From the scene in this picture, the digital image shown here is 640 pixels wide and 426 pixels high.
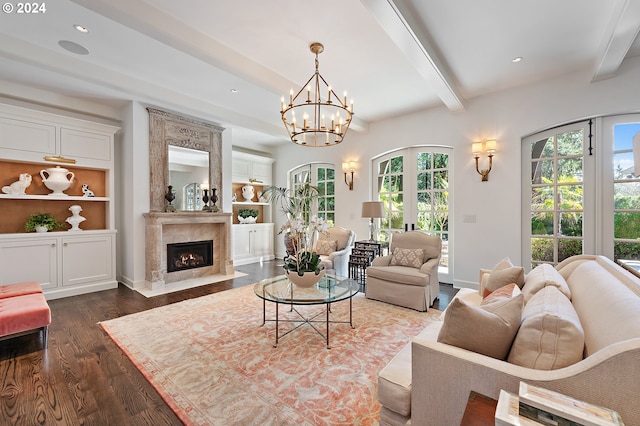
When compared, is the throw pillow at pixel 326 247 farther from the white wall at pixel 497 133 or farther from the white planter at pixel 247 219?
the white planter at pixel 247 219

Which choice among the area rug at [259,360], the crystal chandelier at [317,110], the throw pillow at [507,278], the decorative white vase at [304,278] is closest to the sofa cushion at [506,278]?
the throw pillow at [507,278]

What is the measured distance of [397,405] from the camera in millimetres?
1371

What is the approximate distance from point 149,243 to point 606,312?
17.0 ft

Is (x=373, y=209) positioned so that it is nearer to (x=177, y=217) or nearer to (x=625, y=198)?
(x=625, y=198)

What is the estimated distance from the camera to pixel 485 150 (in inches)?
166

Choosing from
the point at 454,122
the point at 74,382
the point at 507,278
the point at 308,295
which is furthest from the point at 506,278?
the point at 74,382

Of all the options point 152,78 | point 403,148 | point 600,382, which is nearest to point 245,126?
point 152,78

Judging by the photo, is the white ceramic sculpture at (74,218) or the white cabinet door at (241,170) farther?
the white cabinet door at (241,170)

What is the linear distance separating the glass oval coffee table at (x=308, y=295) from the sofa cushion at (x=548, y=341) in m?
1.51

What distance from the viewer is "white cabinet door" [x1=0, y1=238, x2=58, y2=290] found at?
3.61m

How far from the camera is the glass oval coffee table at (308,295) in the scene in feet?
8.34

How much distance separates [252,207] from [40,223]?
158 inches

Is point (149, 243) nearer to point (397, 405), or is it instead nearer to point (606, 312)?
point (397, 405)

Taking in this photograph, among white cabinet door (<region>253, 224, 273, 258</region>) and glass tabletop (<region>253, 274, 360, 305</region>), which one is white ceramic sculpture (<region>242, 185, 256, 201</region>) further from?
glass tabletop (<region>253, 274, 360, 305</region>)
